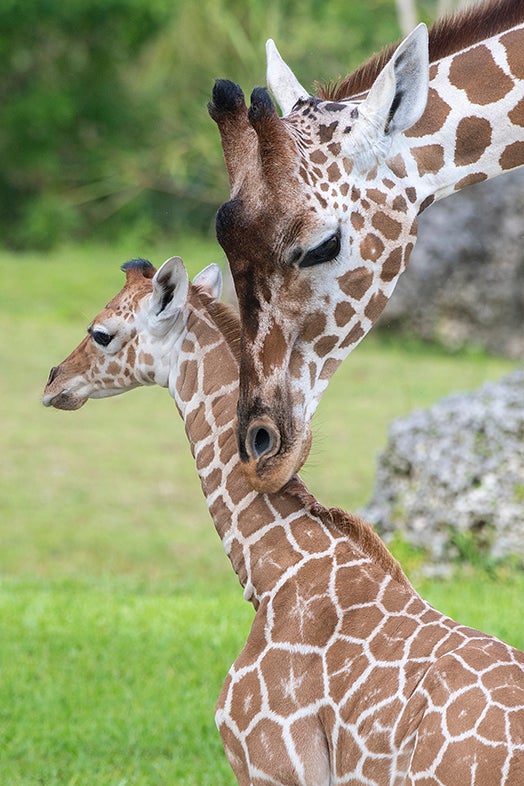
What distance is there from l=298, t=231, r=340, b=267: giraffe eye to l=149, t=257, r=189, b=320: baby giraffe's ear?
18.1 inches

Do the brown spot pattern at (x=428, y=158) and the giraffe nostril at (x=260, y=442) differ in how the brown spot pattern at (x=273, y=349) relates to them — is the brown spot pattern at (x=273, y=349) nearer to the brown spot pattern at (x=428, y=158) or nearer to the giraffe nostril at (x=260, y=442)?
the giraffe nostril at (x=260, y=442)

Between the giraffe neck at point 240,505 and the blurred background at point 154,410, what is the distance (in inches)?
14.4

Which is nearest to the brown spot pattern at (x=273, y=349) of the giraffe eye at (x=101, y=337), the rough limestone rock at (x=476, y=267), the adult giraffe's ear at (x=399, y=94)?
the adult giraffe's ear at (x=399, y=94)

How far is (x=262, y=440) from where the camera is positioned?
11.2 feet

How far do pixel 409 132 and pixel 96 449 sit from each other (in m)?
8.08

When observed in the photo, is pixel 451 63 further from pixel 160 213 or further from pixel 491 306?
pixel 160 213

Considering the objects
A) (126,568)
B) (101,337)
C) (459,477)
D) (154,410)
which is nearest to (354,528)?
(101,337)

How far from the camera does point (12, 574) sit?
8547mm

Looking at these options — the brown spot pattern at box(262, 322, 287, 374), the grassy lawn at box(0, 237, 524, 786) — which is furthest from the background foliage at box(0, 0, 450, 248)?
the brown spot pattern at box(262, 322, 287, 374)

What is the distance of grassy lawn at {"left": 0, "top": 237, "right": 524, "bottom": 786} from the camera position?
5.21 meters

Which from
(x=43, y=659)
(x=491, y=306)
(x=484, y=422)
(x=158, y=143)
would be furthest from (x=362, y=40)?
(x=43, y=659)

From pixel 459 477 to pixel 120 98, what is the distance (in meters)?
16.1

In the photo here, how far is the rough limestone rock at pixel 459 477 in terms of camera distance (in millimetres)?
7297

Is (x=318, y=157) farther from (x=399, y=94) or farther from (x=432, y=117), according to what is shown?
(x=432, y=117)
